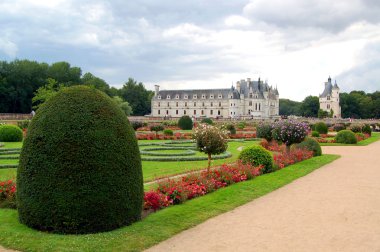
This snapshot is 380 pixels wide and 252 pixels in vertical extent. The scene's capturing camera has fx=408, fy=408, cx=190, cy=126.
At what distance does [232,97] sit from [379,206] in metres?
88.1

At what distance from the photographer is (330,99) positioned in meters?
103

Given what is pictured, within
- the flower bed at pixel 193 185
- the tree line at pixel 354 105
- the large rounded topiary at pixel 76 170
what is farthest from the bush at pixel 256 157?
the tree line at pixel 354 105

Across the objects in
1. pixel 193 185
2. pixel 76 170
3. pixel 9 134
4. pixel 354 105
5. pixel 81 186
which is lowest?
pixel 193 185

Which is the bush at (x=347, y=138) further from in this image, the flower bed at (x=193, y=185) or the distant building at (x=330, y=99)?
the distant building at (x=330, y=99)

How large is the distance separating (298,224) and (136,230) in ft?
8.80

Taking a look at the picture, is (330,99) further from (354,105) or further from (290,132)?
(290,132)

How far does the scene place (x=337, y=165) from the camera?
15.0 meters

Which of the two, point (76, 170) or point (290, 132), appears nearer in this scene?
point (76, 170)

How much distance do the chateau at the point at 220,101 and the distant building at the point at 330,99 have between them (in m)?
13.0

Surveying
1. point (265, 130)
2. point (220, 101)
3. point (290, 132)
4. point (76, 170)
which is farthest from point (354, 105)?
point (76, 170)

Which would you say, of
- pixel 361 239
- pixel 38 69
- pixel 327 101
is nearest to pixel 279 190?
pixel 361 239

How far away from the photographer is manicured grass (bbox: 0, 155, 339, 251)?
515 cm

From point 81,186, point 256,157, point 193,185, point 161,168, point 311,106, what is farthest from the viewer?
point 311,106

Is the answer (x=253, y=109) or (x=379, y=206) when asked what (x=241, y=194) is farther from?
(x=253, y=109)
